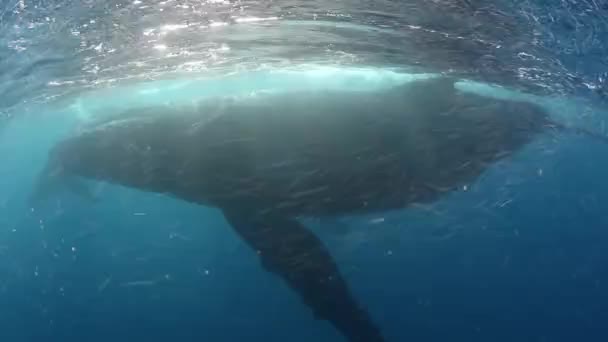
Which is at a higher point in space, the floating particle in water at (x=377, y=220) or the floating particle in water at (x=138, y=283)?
the floating particle in water at (x=377, y=220)

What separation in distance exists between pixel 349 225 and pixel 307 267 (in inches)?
42.9

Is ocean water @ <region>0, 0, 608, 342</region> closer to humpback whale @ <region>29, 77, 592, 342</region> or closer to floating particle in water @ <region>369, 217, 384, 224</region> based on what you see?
floating particle in water @ <region>369, 217, 384, 224</region>

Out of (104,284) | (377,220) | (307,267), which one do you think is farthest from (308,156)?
(104,284)

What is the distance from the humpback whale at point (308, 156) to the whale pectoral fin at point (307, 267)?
2cm

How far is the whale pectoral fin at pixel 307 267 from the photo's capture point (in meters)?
7.34

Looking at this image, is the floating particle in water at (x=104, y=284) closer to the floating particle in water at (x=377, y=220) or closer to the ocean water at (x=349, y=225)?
the ocean water at (x=349, y=225)

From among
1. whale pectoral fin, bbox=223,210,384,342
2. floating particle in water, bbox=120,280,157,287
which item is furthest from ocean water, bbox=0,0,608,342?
whale pectoral fin, bbox=223,210,384,342

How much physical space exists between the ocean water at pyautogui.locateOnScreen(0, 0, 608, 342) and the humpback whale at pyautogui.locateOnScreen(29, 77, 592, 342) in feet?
1.16

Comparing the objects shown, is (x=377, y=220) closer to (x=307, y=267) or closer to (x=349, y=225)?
(x=349, y=225)

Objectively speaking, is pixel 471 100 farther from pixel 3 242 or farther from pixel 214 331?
pixel 3 242

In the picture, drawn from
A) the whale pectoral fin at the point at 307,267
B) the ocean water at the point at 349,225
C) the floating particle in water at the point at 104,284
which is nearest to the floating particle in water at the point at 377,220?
the ocean water at the point at 349,225

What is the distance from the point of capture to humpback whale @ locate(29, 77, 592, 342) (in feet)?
26.5

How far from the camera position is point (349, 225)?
8461 mm

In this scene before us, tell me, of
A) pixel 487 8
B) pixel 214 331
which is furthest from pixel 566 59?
pixel 214 331
